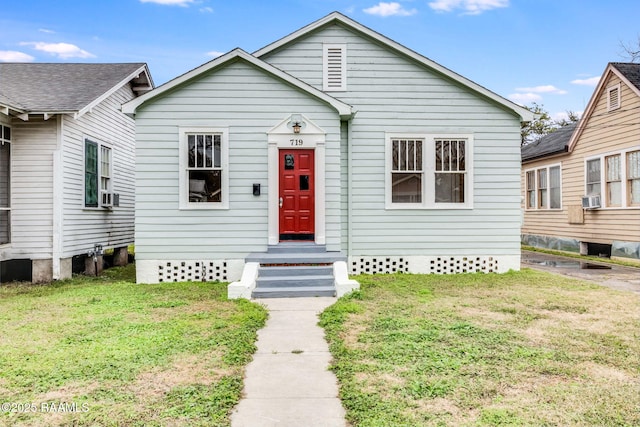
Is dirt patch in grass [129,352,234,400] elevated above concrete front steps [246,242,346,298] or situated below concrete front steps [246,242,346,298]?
below

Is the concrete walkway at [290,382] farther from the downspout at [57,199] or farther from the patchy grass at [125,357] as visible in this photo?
the downspout at [57,199]

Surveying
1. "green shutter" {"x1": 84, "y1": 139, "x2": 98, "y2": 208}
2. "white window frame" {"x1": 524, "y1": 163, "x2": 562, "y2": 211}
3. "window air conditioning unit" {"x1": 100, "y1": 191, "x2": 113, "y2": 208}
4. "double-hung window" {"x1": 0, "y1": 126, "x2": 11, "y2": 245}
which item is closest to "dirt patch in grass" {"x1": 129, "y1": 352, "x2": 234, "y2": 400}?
"double-hung window" {"x1": 0, "y1": 126, "x2": 11, "y2": 245}

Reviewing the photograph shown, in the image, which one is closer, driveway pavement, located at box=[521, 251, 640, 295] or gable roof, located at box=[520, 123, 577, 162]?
driveway pavement, located at box=[521, 251, 640, 295]

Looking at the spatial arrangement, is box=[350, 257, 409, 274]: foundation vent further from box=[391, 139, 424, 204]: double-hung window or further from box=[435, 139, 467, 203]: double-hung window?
box=[435, 139, 467, 203]: double-hung window

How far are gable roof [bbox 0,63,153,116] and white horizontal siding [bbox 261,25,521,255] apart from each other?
5.58m

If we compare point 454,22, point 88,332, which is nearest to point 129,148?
point 88,332

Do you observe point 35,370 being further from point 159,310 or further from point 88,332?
point 159,310

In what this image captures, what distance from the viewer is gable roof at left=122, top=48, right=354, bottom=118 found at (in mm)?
9031

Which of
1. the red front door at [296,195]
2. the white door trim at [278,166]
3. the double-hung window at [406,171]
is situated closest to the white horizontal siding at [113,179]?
the white door trim at [278,166]

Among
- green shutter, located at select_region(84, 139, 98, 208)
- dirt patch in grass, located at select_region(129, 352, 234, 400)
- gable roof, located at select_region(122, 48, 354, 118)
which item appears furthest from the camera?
green shutter, located at select_region(84, 139, 98, 208)

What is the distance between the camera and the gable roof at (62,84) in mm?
9245

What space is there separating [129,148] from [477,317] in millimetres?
11365

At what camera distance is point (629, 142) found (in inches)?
487

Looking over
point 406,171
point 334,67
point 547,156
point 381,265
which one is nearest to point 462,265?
point 381,265
